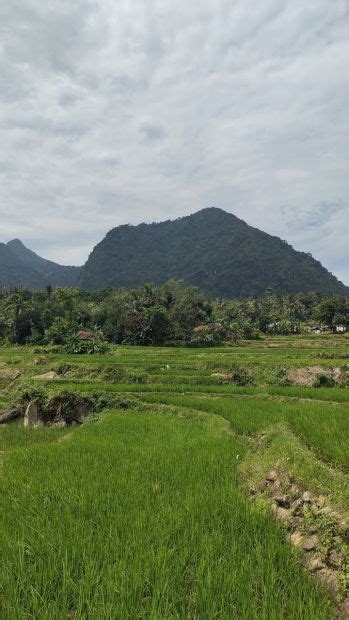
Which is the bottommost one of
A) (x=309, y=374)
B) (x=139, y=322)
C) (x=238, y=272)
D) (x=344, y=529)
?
(x=309, y=374)

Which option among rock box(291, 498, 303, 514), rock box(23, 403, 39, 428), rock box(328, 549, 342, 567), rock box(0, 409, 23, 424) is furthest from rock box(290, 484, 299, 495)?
rock box(0, 409, 23, 424)

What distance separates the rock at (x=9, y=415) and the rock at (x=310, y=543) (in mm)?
10511

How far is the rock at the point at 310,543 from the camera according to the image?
10.6ft

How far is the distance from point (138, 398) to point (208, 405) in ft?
9.80

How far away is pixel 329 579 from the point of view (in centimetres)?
288

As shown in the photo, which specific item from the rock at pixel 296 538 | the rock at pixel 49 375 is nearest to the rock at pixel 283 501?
the rock at pixel 296 538

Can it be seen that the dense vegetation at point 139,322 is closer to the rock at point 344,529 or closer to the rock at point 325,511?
the rock at point 325,511

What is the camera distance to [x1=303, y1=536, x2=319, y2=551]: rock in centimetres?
322

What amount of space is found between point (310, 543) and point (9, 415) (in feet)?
35.0

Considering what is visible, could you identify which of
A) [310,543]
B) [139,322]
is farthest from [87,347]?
[310,543]

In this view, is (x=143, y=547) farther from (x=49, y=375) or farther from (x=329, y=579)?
(x=49, y=375)

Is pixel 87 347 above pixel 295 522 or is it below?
below

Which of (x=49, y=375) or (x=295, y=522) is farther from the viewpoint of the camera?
(x=49, y=375)

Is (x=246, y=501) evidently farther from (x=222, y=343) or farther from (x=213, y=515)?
(x=222, y=343)
